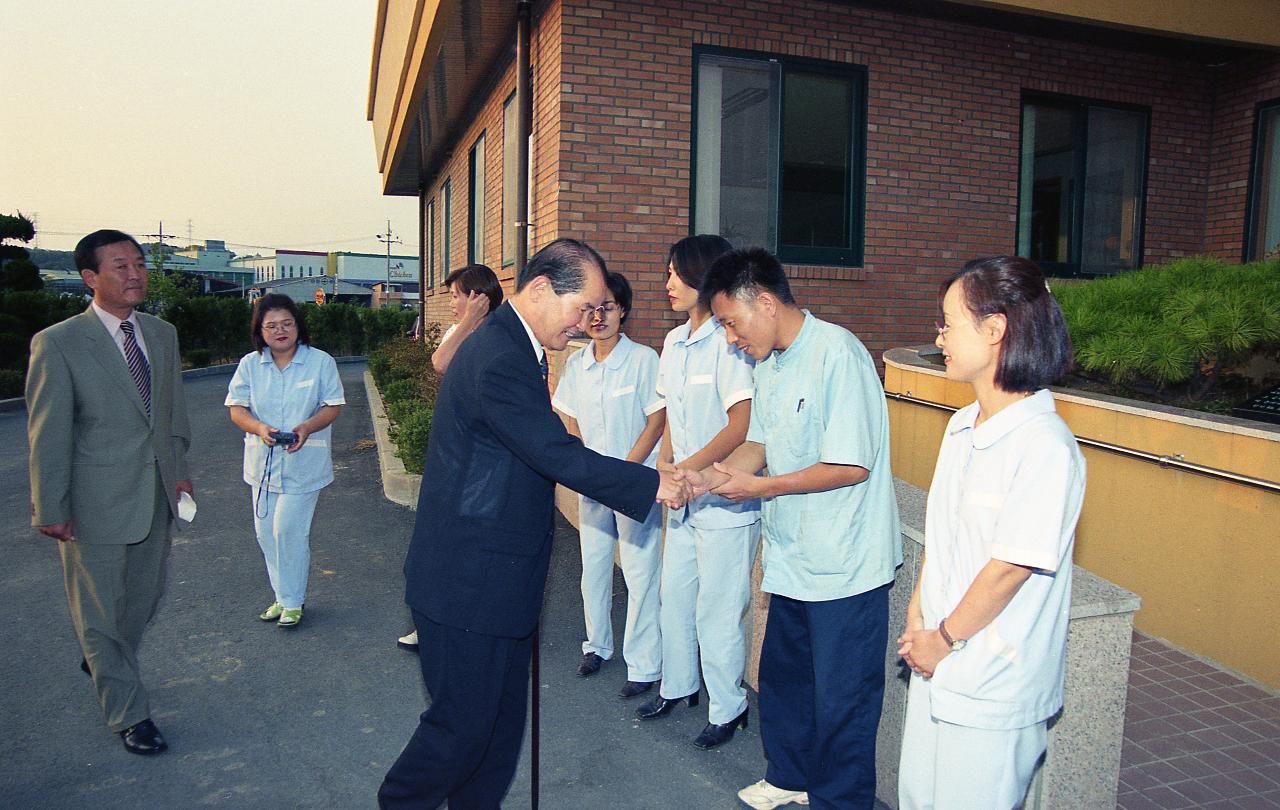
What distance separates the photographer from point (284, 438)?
568 cm

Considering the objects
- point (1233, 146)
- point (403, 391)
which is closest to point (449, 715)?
point (1233, 146)

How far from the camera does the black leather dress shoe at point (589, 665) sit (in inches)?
200

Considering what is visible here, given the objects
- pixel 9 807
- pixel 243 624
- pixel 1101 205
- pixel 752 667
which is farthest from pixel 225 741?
pixel 1101 205

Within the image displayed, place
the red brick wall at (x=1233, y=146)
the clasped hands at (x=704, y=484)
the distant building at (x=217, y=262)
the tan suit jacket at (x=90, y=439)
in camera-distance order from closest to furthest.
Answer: the clasped hands at (x=704, y=484) < the tan suit jacket at (x=90, y=439) < the red brick wall at (x=1233, y=146) < the distant building at (x=217, y=262)

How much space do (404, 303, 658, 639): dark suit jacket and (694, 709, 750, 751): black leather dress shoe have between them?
1548 millimetres

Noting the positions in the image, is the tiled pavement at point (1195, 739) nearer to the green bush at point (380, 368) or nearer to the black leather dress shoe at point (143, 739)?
the black leather dress shoe at point (143, 739)

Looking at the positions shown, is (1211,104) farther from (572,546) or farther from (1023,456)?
(1023,456)

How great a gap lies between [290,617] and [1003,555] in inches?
185

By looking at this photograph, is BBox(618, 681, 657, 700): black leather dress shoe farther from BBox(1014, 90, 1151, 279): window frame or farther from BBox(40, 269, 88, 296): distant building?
BBox(1014, 90, 1151, 279): window frame

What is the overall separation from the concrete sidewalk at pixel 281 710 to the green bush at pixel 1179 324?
12.5 ft

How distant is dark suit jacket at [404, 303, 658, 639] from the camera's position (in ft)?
9.57

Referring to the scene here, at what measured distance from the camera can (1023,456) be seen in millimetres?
2262

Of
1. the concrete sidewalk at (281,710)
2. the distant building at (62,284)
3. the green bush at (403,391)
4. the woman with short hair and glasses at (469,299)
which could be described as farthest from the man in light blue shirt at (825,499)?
the green bush at (403,391)

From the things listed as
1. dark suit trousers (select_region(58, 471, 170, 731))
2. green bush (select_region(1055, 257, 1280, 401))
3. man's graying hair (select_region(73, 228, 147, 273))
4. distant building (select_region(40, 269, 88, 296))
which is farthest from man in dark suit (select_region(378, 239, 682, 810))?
green bush (select_region(1055, 257, 1280, 401))
